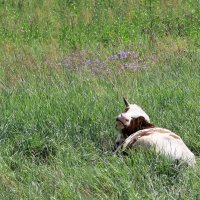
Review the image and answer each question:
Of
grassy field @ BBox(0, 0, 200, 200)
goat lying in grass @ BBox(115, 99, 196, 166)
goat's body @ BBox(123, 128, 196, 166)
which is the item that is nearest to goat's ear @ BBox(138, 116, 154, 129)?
goat lying in grass @ BBox(115, 99, 196, 166)

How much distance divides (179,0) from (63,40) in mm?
3626

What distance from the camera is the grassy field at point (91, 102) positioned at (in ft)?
13.4

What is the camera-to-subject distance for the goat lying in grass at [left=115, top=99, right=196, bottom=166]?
436 cm

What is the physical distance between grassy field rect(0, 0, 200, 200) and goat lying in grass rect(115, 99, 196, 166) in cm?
10

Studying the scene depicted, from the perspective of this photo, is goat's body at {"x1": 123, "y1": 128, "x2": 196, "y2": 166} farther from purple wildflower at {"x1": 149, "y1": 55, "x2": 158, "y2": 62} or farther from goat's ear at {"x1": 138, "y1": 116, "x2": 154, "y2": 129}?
purple wildflower at {"x1": 149, "y1": 55, "x2": 158, "y2": 62}

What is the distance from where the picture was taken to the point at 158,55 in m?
8.27

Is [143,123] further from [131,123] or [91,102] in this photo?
[91,102]

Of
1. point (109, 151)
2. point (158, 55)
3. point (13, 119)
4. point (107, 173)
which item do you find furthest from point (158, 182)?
point (158, 55)

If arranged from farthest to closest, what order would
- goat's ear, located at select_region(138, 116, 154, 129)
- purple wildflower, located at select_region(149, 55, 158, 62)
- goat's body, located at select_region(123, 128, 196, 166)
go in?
purple wildflower, located at select_region(149, 55, 158, 62)
goat's ear, located at select_region(138, 116, 154, 129)
goat's body, located at select_region(123, 128, 196, 166)

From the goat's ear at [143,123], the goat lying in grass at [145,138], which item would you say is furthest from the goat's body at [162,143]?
the goat's ear at [143,123]

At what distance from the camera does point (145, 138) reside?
4.61 metres

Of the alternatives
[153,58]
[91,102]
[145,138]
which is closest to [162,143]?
[145,138]

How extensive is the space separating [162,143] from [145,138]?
0.60 ft

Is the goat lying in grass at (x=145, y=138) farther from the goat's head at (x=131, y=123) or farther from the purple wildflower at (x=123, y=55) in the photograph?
the purple wildflower at (x=123, y=55)
